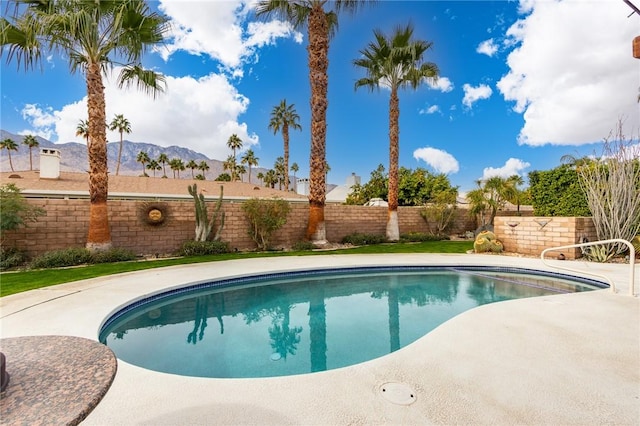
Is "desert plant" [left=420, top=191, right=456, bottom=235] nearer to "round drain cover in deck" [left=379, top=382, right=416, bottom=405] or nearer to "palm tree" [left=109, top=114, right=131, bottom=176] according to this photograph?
"round drain cover in deck" [left=379, top=382, right=416, bottom=405]

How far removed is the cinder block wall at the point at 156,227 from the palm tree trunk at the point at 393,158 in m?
1.00

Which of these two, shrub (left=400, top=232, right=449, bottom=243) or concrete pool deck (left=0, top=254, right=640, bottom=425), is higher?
shrub (left=400, top=232, right=449, bottom=243)

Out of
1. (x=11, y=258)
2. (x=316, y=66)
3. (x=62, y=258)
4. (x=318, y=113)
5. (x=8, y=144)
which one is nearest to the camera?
(x=11, y=258)

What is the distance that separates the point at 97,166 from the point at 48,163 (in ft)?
38.8

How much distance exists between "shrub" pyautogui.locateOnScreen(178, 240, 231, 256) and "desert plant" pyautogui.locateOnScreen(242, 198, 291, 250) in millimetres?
1784

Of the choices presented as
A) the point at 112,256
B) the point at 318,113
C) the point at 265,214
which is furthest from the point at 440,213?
the point at 112,256

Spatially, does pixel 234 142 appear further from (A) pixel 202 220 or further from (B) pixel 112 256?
(B) pixel 112 256

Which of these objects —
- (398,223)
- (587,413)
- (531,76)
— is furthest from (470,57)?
(587,413)

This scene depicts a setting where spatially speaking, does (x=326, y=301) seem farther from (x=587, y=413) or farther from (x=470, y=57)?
(x=470, y=57)

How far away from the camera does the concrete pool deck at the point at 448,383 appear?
263 centimetres

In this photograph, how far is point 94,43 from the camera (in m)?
10.5

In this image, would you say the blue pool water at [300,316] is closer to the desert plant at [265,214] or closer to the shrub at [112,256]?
the desert plant at [265,214]

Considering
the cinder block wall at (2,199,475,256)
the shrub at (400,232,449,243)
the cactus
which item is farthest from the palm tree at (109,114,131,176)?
the shrub at (400,232,449,243)

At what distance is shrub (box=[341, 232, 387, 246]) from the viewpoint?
56.0 ft
